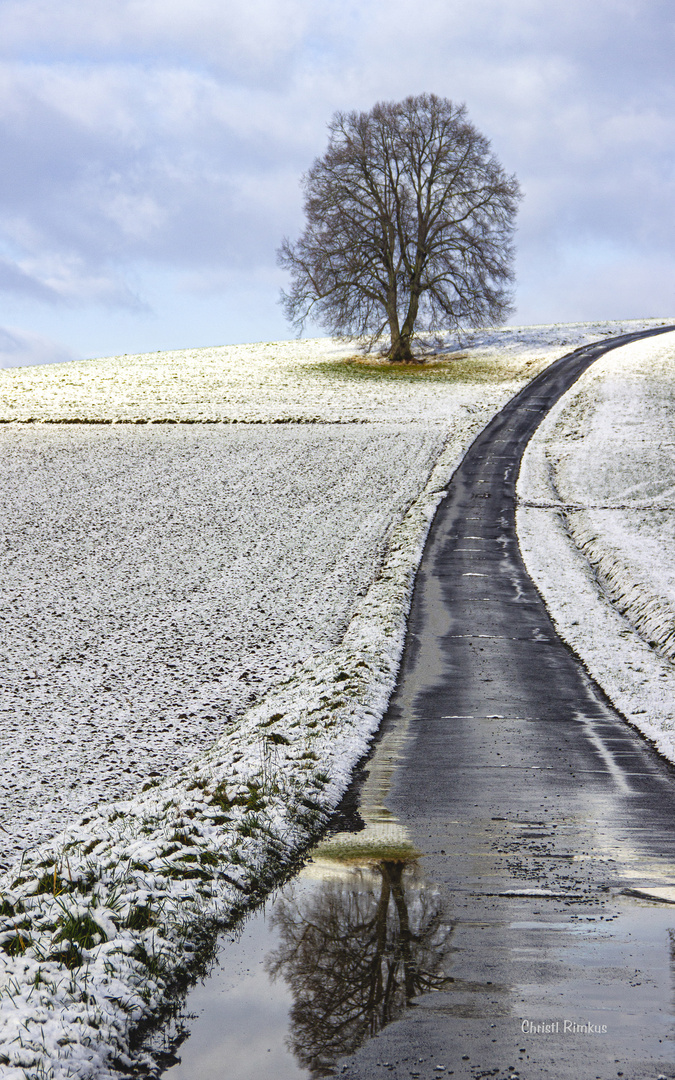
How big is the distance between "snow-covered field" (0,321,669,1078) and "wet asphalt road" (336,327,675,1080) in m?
1.00

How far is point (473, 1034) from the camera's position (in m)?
4.35

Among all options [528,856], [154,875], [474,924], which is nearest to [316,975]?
[474,924]

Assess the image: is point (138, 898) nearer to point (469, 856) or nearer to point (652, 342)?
point (469, 856)

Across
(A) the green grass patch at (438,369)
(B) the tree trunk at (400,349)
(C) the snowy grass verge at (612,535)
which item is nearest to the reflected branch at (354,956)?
(C) the snowy grass verge at (612,535)

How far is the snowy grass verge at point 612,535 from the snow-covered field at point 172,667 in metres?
2.71

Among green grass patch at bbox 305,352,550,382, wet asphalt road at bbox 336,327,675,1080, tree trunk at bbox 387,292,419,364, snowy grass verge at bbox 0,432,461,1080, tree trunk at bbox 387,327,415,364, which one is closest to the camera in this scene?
wet asphalt road at bbox 336,327,675,1080

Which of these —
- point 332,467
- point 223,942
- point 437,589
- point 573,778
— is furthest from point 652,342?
point 223,942

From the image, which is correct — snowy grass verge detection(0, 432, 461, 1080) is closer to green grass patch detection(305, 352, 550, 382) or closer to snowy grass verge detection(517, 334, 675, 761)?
snowy grass verge detection(517, 334, 675, 761)

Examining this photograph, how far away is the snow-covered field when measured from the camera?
17.1 feet

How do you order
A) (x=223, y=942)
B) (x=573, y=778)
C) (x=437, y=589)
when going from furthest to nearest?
(x=437, y=589) < (x=573, y=778) < (x=223, y=942)

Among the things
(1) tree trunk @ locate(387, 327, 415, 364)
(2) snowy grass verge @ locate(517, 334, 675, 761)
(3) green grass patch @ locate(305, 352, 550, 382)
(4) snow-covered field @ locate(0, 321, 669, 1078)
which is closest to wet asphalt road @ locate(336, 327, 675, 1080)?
(2) snowy grass verge @ locate(517, 334, 675, 761)

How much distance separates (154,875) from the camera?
19.4 feet

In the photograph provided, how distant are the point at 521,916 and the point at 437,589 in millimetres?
9644

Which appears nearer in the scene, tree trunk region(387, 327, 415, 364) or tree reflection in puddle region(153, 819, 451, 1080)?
tree reflection in puddle region(153, 819, 451, 1080)
